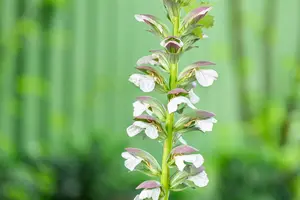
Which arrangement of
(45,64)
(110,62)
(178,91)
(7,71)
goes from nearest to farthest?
(178,91), (7,71), (45,64), (110,62)

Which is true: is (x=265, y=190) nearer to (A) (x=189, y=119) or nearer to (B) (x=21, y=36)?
(B) (x=21, y=36)

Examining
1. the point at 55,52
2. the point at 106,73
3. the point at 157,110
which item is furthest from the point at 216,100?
the point at 157,110

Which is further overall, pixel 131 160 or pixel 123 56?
pixel 123 56

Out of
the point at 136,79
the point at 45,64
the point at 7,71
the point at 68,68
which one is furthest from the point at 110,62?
the point at 136,79

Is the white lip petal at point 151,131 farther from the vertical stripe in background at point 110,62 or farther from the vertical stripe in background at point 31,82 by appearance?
the vertical stripe in background at point 110,62

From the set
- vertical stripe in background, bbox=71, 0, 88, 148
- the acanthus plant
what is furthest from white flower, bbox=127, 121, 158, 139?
vertical stripe in background, bbox=71, 0, 88, 148

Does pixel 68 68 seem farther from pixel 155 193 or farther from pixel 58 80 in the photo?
pixel 155 193

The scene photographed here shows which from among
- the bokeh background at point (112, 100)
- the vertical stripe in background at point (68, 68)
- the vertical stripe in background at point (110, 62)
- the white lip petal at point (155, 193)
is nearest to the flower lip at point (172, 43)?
the white lip petal at point (155, 193)
